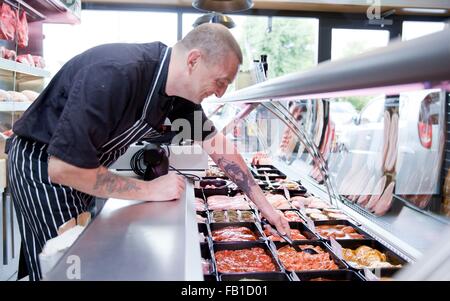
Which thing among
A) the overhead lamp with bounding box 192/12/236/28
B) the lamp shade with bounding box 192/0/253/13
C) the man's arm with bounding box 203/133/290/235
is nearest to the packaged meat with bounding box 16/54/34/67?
the overhead lamp with bounding box 192/12/236/28

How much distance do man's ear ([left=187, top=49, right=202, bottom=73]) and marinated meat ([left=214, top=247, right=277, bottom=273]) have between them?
0.65m

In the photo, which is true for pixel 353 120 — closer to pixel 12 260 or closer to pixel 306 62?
pixel 306 62

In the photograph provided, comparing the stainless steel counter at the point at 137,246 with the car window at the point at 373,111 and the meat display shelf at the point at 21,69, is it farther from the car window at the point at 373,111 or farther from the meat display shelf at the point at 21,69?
the car window at the point at 373,111

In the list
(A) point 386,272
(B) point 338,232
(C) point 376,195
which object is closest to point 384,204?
(C) point 376,195

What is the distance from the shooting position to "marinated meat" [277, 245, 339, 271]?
1.34 metres

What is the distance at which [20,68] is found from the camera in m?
3.36

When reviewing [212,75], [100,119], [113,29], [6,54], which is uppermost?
[113,29]

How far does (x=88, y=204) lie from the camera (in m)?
1.61

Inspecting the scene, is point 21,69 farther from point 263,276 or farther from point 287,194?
point 263,276

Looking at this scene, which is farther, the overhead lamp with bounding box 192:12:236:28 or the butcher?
the overhead lamp with bounding box 192:12:236:28

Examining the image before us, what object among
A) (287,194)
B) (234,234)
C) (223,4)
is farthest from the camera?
(223,4)

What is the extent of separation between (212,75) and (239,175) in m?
0.65

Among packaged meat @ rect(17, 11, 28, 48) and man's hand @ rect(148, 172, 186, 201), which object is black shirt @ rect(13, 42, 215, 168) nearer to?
man's hand @ rect(148, 172, 186, 201)

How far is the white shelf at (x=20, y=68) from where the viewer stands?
3038mm
